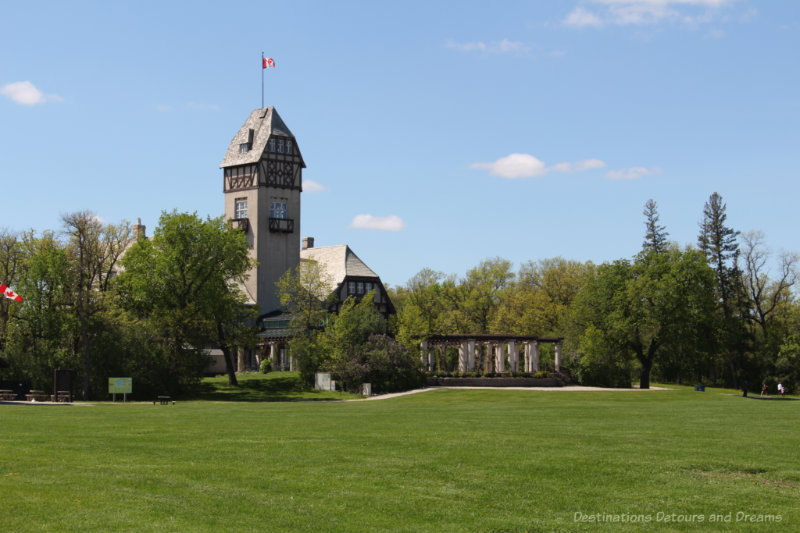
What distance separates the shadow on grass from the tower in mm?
14166

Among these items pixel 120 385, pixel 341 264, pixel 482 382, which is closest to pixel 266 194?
pixel 341 264

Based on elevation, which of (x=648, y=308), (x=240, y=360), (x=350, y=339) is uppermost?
(x=648, y=308)

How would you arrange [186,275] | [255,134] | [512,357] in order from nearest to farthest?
[186,275]
[512,357]
[255,134]

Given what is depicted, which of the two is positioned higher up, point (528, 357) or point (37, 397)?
point (528, 357)

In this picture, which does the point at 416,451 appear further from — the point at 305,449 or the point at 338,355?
the point at 338,355

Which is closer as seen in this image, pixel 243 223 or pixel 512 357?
pixel 512 357

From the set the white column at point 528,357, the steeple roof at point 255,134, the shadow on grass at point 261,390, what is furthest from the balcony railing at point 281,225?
the white column at point 528,357

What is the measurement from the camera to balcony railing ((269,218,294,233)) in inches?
3359

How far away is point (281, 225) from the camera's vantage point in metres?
85.6

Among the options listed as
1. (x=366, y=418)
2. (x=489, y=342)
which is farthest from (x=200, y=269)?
(x=366, y=418)

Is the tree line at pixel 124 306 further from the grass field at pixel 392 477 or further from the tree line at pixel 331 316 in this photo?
the grass field at pixel 392 477

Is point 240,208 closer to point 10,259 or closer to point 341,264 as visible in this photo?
point 341,264

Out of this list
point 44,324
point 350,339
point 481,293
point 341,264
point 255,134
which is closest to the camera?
point 44,324

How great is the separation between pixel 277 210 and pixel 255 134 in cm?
795
